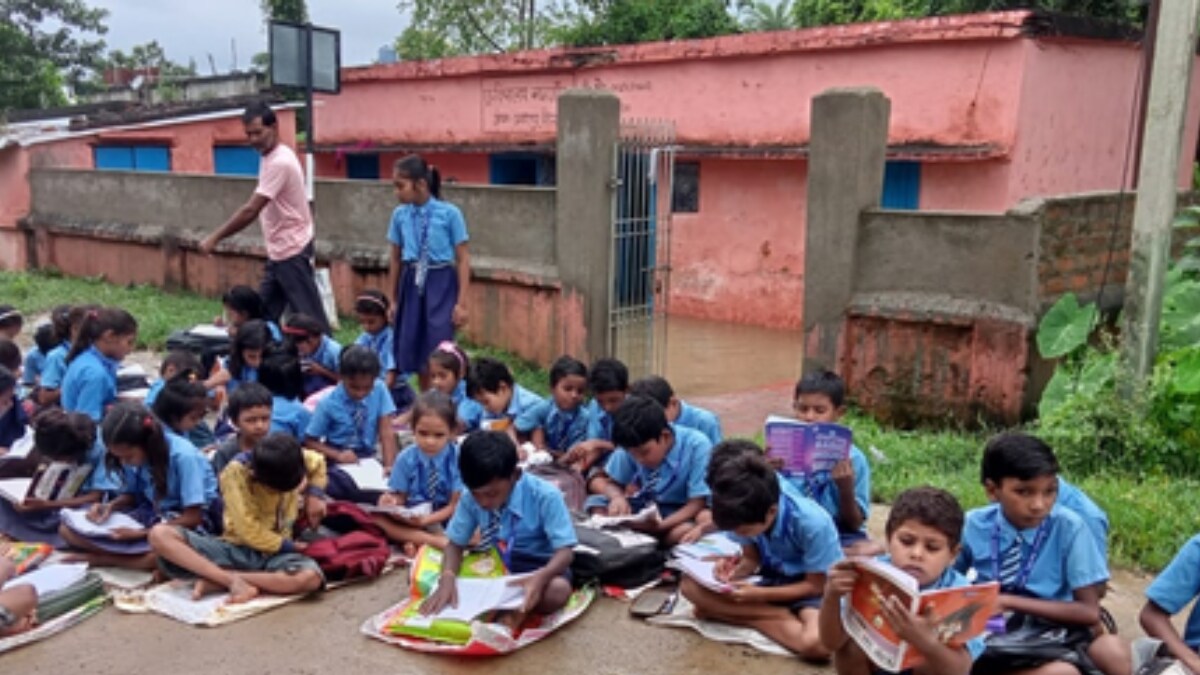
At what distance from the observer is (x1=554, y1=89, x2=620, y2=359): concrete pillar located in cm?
749

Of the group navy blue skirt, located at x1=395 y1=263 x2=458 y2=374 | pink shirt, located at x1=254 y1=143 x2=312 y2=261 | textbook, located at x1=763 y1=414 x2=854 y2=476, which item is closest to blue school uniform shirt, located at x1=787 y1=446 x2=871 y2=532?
textbook, located at x1=763 y1=414 x2=854 y2=476

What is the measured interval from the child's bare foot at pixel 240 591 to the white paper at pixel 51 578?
2.05 ft

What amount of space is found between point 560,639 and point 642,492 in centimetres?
97

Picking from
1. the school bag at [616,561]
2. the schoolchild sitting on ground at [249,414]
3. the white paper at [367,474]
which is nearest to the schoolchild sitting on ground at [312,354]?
the white paper at [367,474]

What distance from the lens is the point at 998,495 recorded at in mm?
3238

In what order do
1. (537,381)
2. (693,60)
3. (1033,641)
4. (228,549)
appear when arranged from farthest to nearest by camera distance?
1. (693,60)
2. (537,381)
3. (228,549)
4. (1033,641)

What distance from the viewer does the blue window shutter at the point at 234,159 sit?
1614 cm

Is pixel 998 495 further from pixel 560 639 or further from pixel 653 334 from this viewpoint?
pixel 653 334

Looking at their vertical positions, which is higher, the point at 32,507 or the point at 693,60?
the point at 693,60

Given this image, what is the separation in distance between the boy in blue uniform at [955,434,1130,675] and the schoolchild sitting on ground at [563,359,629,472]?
1957 mm

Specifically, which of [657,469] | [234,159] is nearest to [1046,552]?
[657,469]

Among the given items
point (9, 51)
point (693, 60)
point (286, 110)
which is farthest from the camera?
point (9, 51)

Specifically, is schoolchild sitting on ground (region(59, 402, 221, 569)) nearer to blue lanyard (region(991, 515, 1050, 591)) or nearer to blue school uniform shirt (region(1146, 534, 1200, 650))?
blue lanyard (region(991, 515, 1050, 591))

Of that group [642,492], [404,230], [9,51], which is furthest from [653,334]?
[9,51]
